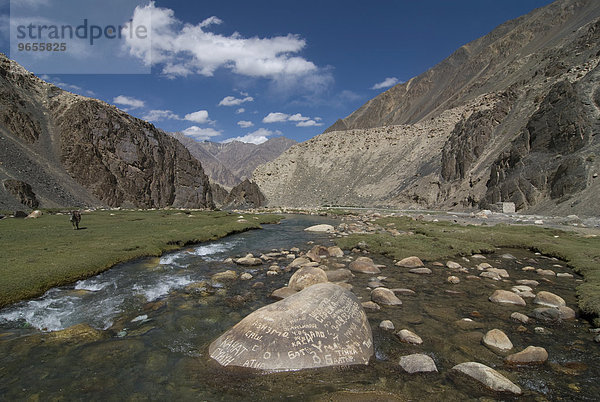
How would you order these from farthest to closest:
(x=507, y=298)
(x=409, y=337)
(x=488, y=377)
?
(x=507, y=298)
(x=409, y=337)
(x=488, y=377)

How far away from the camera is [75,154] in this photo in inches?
3750

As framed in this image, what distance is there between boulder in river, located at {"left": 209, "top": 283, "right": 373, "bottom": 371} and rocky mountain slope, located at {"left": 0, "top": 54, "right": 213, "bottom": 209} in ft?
238

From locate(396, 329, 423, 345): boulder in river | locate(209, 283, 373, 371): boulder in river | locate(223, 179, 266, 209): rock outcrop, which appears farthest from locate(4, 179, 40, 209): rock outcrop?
locate(396, 329, 423, 345): boulder in river

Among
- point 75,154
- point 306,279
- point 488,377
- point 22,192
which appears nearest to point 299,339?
point 488,377

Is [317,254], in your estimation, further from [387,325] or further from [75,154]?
[75,154]

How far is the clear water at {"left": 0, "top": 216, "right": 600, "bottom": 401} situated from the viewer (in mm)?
6336

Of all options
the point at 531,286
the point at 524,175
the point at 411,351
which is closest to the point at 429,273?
the point at 531,286

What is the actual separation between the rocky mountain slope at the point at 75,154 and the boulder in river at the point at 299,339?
72566 mm

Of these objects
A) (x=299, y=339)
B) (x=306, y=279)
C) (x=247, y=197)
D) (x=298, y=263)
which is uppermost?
(x=247, y=197)

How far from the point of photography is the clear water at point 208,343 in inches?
249

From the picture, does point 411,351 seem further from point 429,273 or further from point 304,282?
point 429,273

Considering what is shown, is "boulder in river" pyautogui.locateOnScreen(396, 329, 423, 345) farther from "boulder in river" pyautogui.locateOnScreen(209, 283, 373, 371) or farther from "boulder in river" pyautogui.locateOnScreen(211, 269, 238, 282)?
"boulder in river" pyautogui.locateOnScreen(211, 269, 238, 282)

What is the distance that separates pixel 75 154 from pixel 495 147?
121m

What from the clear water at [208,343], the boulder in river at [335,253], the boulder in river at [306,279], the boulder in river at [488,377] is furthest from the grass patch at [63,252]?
the boulder in river at [488,377]
